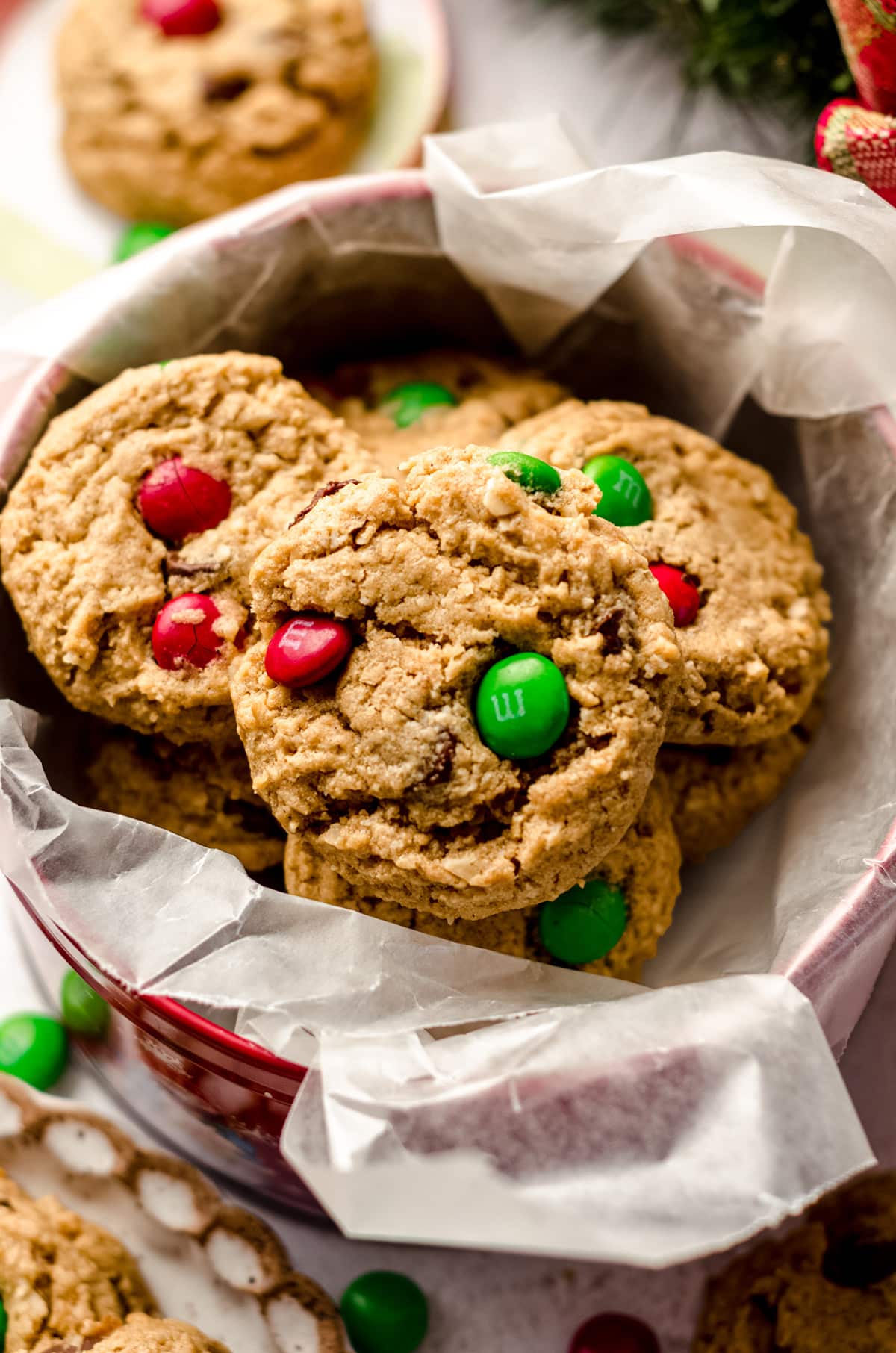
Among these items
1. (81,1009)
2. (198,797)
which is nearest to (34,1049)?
(81,1009)

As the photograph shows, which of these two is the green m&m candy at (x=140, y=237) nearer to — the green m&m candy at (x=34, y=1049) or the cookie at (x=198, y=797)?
the cookie at (x=198, y=797)

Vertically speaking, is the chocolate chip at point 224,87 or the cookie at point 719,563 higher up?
the chocolate chip at point 224,87

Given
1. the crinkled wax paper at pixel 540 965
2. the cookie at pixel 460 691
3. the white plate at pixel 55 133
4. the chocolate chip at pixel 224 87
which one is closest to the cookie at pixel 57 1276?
the crinkled wax paper at pixel 540 965

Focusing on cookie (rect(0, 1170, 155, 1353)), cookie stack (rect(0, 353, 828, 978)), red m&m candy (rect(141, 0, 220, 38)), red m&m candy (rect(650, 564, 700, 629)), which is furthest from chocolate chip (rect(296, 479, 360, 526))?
red m&m candy (rect(141, 0, 220, 38))

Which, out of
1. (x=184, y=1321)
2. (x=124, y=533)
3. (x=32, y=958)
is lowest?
(x=184, y=1321)

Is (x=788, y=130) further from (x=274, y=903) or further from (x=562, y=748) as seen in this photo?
(x=274, y=903)

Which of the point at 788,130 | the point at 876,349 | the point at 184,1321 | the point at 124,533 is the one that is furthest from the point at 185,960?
the point at 788,130

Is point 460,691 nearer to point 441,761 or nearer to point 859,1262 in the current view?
point 441,761
